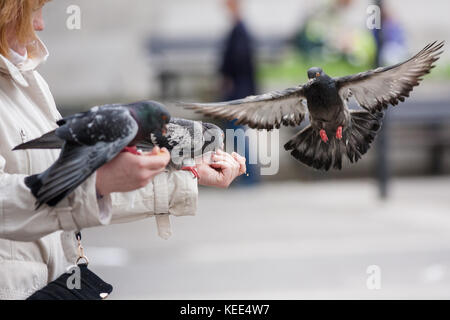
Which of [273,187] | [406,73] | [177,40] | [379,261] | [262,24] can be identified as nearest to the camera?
[406,73]

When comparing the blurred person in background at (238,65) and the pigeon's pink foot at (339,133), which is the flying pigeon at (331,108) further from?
the blurred person in background at (238,65)

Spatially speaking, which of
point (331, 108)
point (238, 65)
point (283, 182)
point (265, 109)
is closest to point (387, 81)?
point (331, 108)

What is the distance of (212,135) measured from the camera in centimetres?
136

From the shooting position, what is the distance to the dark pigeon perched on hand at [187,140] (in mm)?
1314

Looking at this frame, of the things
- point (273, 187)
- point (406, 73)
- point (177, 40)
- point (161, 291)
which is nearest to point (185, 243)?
point (161, 291)

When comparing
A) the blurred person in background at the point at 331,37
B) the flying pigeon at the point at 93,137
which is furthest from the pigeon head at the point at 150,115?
the blurred person in background at the point at 331,37

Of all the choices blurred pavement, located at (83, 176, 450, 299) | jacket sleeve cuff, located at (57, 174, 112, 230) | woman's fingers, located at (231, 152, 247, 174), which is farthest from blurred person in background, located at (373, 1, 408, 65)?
blurred pavement, located at (83, 176, 450, 299)

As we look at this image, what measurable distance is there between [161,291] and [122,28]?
22.9 feet

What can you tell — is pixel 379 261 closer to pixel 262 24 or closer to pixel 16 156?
pixel 16 156

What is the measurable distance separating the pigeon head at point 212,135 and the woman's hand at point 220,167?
2.5 inches

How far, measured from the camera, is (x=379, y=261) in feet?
17.2

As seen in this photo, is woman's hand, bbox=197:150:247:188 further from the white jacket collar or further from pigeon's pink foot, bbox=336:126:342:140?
the white jacket collar

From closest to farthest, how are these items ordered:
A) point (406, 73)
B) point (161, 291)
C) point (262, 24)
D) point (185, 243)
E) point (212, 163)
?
point (406, 73) < point (212, 163) < point (161, 291) < point (185, 243) < point (262, 24)
